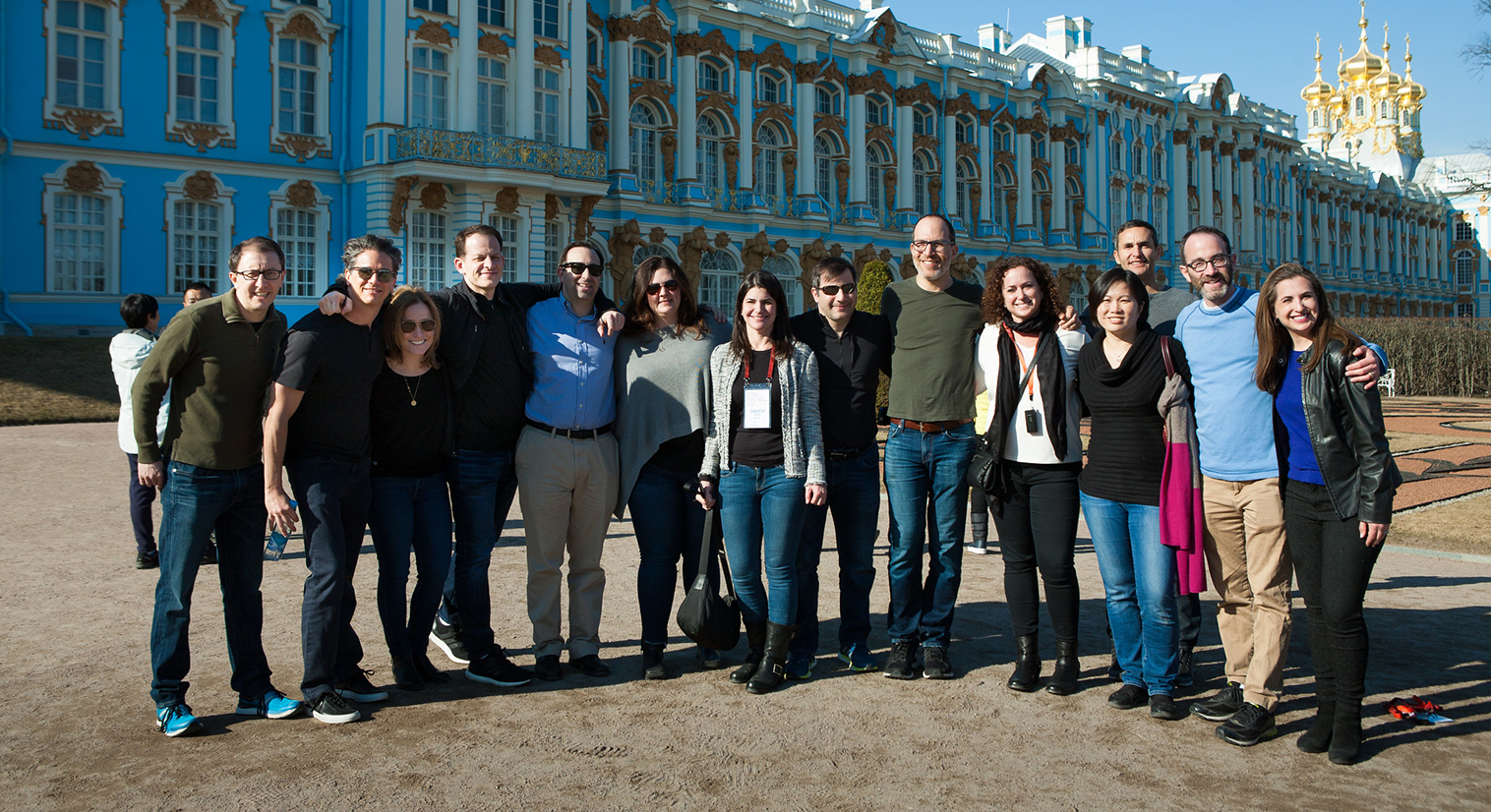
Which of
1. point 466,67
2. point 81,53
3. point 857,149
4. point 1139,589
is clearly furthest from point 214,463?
point 857,149

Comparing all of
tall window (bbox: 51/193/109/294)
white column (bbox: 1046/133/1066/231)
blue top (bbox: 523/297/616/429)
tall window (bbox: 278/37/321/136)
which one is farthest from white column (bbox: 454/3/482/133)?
white column (bbox: 1046/133/1066/231)

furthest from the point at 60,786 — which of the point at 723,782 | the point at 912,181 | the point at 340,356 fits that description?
the point at 912,181

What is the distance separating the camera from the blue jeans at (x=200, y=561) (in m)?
4.43

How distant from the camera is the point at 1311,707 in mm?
4875

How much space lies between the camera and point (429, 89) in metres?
25.1

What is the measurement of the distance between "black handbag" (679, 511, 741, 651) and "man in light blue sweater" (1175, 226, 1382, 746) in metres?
1.97

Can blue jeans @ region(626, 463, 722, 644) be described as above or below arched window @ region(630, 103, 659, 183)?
below

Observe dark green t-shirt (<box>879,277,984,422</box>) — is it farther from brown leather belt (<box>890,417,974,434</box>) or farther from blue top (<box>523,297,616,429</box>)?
blue top (<box>523,297,616,429</box>)

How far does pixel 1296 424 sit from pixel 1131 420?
25.4 inches

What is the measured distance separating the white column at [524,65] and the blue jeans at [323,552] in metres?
22.7

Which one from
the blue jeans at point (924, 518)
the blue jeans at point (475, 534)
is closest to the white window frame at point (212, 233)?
the blue jeans at point (475, 534)

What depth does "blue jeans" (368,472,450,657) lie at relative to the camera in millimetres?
4926

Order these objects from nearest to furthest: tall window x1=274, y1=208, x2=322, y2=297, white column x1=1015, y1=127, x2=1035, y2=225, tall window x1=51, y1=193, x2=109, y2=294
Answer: tall window x1=51, y1=193, x2=109, y2=294, tall window x1=274, y1=208, x2=322, y2=297, white column x1=1015, y1=127, x2=1035, y2=225

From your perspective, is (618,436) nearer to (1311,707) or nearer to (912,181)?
(1311,707)
